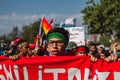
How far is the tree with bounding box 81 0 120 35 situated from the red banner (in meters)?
31.9

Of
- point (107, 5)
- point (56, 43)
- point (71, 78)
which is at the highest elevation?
point (107, 5)

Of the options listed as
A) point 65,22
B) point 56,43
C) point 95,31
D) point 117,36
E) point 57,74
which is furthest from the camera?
point 117,36

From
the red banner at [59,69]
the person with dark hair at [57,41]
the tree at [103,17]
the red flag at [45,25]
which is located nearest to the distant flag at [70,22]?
the red flag at [45,25]

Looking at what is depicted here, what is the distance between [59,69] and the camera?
19.9ft

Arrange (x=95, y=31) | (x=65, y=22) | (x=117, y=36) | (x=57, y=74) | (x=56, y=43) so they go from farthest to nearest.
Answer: (x=117, y=36), (x=95, y=31), (x=65, y=22), (x=57, y=74), (x=56, y=43)

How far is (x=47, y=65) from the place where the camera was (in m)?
6.04

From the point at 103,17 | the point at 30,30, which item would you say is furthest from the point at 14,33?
the point at 103,17

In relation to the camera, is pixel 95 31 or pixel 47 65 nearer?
pixel 47 65

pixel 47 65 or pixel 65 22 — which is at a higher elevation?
pixel 65 22

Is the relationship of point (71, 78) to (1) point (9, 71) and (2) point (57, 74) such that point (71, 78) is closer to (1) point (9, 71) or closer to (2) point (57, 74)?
(2) point (57, 74)

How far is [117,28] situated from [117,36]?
9.22ft

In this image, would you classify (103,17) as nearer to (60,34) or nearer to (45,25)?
(45,25)

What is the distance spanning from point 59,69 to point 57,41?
29.1 inches

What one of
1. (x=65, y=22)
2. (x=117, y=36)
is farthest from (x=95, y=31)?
(x=65, y=22)
